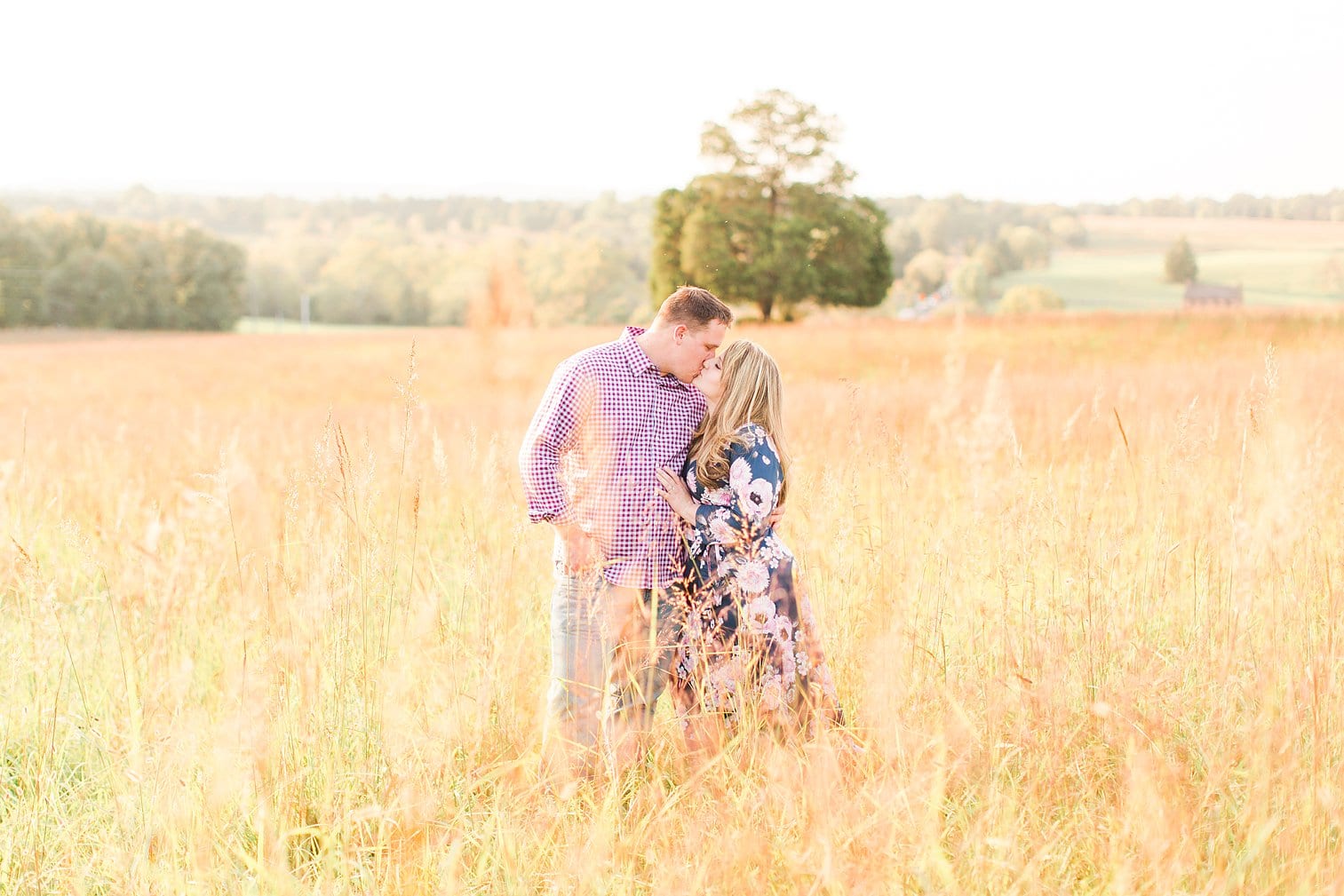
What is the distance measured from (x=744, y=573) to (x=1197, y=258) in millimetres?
65854

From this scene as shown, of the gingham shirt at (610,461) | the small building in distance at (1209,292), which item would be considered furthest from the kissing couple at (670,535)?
the small building in distance at (1209,292)

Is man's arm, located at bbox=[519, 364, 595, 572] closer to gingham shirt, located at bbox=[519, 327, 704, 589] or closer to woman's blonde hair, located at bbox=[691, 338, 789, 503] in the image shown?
gingham shirt, located at bbox=[519, 327, 704, 589]

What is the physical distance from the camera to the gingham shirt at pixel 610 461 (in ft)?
9.44

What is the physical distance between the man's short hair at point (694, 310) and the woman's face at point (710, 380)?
5.8 inches

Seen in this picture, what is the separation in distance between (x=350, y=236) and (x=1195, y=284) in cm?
6368

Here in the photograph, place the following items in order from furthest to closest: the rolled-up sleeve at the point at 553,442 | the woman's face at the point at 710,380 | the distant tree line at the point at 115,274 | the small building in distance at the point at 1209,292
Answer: the distant tree line at the point at 115,274 → the small building in distance at the point at 1209,292 → the woman's face at the point at 710,380 → the rolled-up sleeve at the point at 553,442

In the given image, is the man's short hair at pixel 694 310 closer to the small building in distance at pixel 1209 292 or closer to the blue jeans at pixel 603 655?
the blue jeans at pixel 603 655

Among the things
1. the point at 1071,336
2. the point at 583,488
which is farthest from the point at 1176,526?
the point at 1071,336

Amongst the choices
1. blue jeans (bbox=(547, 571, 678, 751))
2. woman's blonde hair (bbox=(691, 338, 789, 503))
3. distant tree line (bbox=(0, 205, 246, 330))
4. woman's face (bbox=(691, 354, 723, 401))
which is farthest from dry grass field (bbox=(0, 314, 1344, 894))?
distant tree line (bbox=(0, 205, 246, 330))

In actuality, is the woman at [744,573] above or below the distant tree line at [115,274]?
below

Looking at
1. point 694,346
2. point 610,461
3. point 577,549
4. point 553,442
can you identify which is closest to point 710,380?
point 694,346

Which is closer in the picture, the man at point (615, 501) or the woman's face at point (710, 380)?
the man at point (615, 501)

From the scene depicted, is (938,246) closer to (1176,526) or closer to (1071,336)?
(1071,336)

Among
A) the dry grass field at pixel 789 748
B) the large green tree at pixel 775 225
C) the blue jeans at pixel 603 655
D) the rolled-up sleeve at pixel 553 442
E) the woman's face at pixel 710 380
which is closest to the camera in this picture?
the dry grass field at pixel 789 748
